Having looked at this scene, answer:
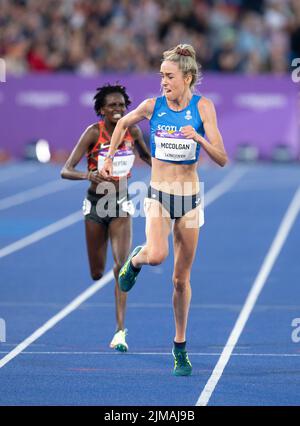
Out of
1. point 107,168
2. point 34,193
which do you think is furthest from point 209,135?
point 34,193

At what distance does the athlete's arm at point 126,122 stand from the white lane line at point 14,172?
1426cm

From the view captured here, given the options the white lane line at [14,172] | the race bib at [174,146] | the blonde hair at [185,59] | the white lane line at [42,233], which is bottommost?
the white lane line at [42,233]

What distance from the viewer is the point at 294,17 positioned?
86.0ft

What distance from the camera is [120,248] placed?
9492 millimetres

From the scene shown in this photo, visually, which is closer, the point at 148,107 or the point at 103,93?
the point at 148,107

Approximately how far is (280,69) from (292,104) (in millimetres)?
875

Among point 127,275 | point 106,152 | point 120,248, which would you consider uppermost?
point 106,152

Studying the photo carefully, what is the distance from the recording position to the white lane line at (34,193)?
65.1 ft

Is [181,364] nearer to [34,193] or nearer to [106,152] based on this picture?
[106,152]

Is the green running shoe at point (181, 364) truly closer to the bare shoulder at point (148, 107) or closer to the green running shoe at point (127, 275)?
the green running shoe at point (127, 275)

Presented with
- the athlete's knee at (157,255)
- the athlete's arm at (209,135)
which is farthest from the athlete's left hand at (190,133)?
the athlete's knee at (157,255)

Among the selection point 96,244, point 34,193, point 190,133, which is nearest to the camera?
point 190,133

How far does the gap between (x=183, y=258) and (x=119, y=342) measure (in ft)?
3.73

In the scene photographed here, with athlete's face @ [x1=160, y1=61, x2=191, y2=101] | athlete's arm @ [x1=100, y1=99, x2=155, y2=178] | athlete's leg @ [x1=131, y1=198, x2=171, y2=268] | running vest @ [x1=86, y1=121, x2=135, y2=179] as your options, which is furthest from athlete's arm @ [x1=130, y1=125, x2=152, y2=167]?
athlete's face @ [x1=160, y1=61, x2=191, y2=101]
